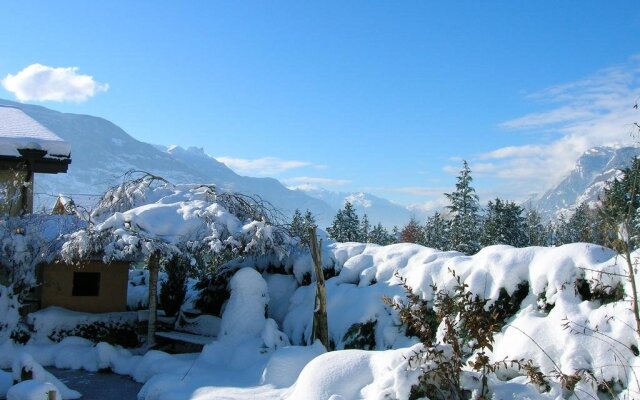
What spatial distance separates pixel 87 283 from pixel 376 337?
9523 mm

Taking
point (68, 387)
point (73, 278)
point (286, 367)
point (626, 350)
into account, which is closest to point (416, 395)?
point (626, 350)

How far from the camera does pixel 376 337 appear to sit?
10289 mm

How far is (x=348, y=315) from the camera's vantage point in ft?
36.3

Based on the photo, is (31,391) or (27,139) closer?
(31,391)

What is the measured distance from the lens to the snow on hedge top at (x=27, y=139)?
14.0 metres

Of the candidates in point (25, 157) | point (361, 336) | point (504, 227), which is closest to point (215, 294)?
point (361, 336)

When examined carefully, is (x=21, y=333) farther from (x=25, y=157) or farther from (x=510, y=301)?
(x=510, y=301)

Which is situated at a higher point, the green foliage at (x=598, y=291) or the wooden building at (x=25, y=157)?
the wooden building at (x=25, y=157)

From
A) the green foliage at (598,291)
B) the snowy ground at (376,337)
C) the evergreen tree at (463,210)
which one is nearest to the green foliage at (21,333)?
the snowy ground at (376,337)

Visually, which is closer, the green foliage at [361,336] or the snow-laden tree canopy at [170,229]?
the green foliage at [361,336]

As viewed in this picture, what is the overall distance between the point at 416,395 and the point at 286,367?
3.42m

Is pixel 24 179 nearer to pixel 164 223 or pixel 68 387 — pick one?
pixel 164 223

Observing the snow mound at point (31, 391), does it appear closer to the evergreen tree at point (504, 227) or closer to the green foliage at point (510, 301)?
the green foliage at point (510, 301)

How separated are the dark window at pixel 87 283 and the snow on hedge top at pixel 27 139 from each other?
3.51 m
